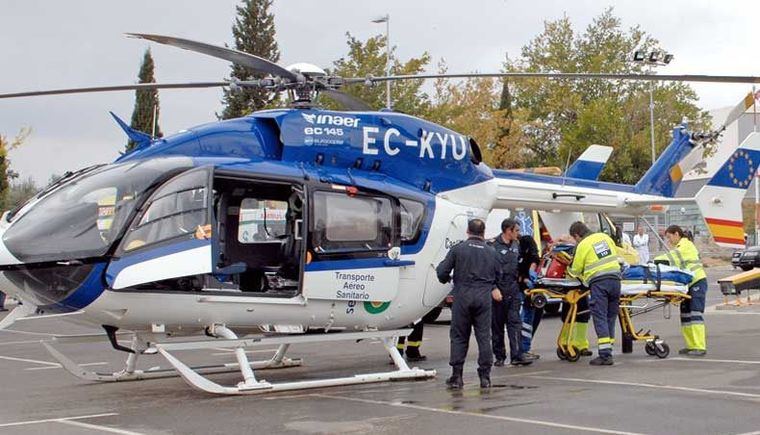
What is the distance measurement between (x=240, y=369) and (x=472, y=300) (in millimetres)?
2796

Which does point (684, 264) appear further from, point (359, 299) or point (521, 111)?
A: point (521, 111)

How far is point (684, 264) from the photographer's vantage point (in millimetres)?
13531

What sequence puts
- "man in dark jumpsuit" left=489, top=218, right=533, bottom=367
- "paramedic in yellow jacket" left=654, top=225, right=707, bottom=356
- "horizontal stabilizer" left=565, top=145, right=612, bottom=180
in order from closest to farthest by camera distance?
"man in dark jumpsuit" left=489, top=218, right=533, bottom=367 → "paramedic in yellow jacket" left=654, top=225, right=707, bottom=356 → "horizontal stabilizer" left=565, top=145, right=612, bottom=180

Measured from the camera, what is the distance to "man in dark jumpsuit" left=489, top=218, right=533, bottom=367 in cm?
1268

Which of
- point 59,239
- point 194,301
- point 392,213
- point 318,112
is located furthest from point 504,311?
point 59,239

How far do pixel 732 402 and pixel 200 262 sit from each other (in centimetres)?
543

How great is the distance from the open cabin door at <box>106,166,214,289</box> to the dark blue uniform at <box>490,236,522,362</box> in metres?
4.18

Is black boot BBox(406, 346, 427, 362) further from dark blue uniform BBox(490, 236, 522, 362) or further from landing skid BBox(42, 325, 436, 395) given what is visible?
landing skid BBox(42, 325, 436, 395)

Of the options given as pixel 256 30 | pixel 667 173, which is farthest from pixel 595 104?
pixel 667 173

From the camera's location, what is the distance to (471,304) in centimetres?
1078

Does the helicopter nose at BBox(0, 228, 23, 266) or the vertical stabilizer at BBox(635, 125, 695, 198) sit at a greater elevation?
the vertical stabilizer at BBox(635, 125, 695, 198)

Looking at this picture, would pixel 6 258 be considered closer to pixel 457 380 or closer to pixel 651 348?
pixel 457 380

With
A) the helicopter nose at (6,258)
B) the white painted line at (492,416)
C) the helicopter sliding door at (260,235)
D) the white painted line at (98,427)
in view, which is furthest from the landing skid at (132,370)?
the white painted line at (492,416)

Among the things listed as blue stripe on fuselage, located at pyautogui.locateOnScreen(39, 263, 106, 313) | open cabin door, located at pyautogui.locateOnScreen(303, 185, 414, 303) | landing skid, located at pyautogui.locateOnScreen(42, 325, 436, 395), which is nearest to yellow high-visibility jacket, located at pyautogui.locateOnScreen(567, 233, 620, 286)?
open cabin door, located at pyautogui.locateOnScreen(303, 185, 414, 303)
